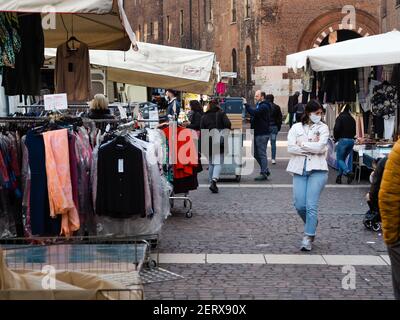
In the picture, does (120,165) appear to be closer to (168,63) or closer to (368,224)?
(368,224)

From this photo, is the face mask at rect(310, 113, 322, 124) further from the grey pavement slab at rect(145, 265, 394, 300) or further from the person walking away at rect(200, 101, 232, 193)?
the person walking away at rect(200, 101, 232, 193)

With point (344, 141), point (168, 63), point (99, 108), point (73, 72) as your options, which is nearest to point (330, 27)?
point (344, 141)

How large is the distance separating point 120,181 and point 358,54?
814 centimetres

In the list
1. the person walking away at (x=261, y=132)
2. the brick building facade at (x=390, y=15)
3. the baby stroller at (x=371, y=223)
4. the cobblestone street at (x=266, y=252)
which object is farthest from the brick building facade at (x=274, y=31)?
the baby stroller at (x=371, y=223)

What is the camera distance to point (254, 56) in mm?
40281

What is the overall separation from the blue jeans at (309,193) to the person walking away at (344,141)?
6.27m

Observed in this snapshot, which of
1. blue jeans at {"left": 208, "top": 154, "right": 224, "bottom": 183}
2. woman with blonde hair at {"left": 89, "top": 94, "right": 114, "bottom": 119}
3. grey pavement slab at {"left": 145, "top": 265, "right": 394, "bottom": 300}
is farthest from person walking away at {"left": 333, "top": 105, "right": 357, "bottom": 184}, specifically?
grey pavement slab at {"left": 145, "top": 265, "right": 394, "bottom": 300}

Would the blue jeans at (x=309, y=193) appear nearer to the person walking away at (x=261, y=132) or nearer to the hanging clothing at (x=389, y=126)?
the person walking away at (x=261, y=132)

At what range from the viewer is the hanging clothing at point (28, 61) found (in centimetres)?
913

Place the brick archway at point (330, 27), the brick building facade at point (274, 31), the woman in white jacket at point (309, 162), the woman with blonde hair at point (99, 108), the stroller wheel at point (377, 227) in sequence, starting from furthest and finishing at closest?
the brick building facade at point (274, 31)
the brick archway at point (330, 27)
the woman with blonde hair at point (99, 108)
the stroller wheel at point (377, 227)
the woman in white jacket at point (309, 162)

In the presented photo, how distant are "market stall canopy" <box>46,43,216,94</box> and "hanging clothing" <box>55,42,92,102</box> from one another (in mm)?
3711

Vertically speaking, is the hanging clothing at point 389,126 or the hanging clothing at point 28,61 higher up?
the hanging clothing at point 28,61

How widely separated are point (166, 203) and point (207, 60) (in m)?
6.40

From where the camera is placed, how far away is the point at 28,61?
9.54 m
